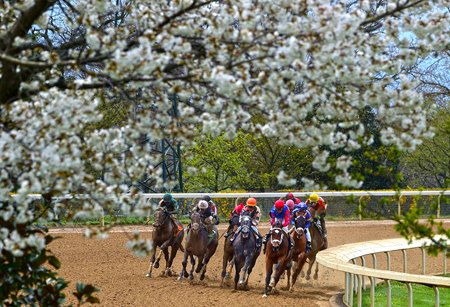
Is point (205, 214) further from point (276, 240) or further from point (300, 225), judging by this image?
point (276, 240)

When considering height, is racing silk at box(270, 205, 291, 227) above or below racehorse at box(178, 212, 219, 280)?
above

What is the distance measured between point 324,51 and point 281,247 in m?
9.16

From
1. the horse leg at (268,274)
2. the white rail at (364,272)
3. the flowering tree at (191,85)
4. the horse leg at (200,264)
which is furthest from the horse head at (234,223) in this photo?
the flowering tree at (191,85)

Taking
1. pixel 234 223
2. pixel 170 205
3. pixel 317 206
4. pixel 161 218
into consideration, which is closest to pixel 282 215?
pixel 234 223

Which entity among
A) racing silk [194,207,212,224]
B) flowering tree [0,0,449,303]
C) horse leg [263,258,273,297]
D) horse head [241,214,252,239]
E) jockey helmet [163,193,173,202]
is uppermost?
flowering tree [0,0,449,303]

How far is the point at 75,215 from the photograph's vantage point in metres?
5.40

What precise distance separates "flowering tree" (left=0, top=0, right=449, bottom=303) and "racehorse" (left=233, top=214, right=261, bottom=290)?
8502 mm

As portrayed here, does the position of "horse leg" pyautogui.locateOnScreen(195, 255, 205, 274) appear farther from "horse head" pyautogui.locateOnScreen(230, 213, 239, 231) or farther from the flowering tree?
the flowering tree

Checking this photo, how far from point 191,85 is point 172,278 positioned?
10.7 metres

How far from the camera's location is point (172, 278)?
15695 mm

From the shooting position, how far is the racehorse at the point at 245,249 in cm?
1419

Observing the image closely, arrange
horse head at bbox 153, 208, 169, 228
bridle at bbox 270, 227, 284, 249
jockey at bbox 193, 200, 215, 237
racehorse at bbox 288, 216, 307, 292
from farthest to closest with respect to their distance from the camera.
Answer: horse head at bbox 153, 208, 169, 228 < jockey at bbox 193, 200, 215, 237 < racehorse at bbox 288, 216, 307, 292 < bridle at bbox 270, 227, 284, 249

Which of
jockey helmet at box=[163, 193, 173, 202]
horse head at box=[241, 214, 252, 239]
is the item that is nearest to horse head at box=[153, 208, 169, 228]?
jockey helmet at box=[163, 193, 173, 202]

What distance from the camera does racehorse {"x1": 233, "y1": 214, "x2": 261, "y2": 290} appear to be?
1419cm
